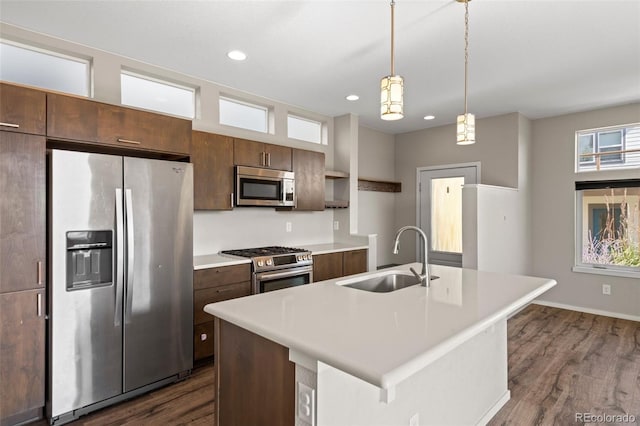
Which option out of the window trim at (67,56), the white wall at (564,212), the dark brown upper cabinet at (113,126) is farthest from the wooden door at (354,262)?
the window trim at (67,56)

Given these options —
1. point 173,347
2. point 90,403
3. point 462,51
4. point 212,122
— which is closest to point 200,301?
point 173,347

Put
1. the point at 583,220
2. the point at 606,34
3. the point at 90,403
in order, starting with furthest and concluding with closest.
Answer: the point at 583,220, the point at 606,34, the point at 90,403

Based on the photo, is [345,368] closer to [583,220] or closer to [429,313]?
[429,313]

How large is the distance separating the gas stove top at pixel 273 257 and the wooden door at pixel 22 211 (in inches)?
63.1

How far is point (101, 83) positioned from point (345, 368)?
10.2 ft

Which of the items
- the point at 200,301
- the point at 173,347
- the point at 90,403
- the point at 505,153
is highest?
the point at 505,153

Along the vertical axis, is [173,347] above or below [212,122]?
below

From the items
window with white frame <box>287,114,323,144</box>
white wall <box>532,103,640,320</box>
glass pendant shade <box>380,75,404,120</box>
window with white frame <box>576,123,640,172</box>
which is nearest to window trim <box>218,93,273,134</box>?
window with white frame <box>287,114,323,144</box>

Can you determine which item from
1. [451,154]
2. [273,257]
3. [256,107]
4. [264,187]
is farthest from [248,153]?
[451,154]

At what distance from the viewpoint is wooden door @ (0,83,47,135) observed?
210 centimetres

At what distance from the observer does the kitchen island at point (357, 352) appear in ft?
3.88

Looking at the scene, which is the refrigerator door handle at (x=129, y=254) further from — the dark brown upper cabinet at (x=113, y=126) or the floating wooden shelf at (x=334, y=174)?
the floating wooden shelf at (x=334, y=174)

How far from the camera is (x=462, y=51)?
9.62 feet

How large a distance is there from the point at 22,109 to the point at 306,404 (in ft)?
7.82
